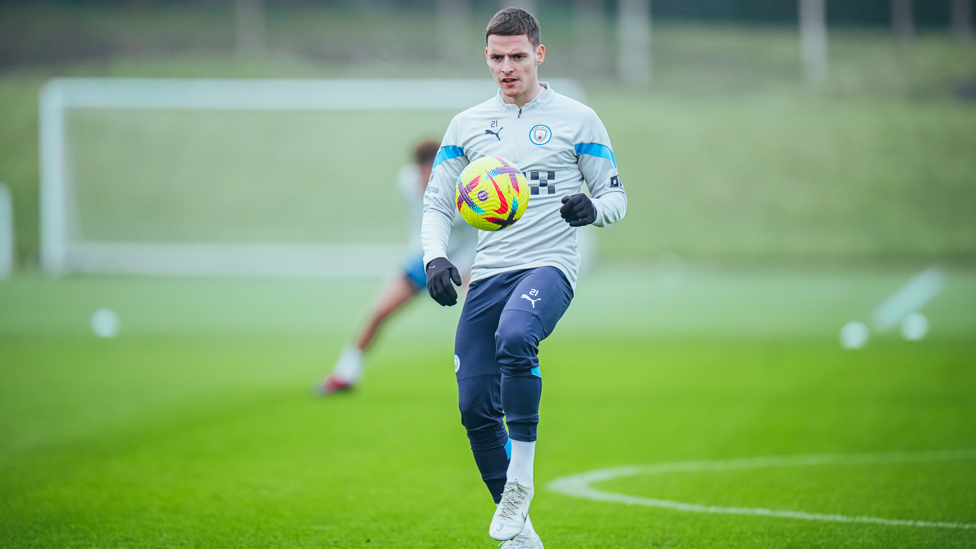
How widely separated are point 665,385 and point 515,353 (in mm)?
6076

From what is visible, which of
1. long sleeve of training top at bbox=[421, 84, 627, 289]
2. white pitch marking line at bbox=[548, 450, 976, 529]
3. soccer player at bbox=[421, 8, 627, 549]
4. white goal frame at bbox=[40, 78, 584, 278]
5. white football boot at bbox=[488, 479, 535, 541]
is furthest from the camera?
white goal frame at bbox=[40, 78, 584, 278]

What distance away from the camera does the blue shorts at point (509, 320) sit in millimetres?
4172

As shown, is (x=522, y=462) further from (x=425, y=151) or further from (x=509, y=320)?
(x=425, y=151)

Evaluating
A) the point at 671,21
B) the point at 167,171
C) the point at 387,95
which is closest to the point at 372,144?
the point at 387,95

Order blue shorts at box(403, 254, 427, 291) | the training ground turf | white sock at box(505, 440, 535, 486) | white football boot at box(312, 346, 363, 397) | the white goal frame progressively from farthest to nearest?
the white goal frame, white football boot at box(312, 346, 363, 397), blue shorts at box(403, 254, 427, 291), the training ground turf, white sock at box(505, 440, 535, 486)

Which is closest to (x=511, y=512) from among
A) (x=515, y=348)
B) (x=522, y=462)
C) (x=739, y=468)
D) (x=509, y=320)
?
(x=522, y=462)

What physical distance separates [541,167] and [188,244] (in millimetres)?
18614

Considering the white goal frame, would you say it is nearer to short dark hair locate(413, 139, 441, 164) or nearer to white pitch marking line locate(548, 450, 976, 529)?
short dark hair locate(413, 139, 441, 164)

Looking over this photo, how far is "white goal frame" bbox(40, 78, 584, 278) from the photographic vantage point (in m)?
20.7

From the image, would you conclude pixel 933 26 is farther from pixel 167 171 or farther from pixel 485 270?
pixel 485 270

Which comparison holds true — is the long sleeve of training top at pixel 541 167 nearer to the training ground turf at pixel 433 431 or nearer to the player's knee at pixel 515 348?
the player's knee at pixel 515 348

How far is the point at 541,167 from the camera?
4.49 meters

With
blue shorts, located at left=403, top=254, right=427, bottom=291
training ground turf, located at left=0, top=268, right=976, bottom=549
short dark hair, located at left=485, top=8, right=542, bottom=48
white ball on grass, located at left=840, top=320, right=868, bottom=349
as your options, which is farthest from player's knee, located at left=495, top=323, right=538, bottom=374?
white ball on grass, located at left=840, top=320, right=868, bottom=349

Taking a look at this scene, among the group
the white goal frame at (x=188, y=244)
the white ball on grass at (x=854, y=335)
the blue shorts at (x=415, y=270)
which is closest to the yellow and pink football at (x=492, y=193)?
the blue shorts at (x=415, y=270)
